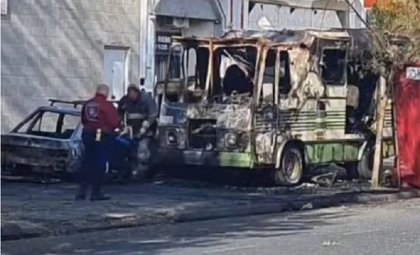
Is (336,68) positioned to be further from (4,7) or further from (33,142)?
(4,7)

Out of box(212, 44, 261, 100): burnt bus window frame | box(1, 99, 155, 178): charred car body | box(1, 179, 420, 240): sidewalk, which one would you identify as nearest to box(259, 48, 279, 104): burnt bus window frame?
box(212, 44, 261, 100): burnt bus window frame

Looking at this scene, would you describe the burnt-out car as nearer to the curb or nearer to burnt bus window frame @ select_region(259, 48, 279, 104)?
burnt bus window frame @ select_region(259, 48, 279, 104)

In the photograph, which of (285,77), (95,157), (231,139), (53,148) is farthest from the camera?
(285,77)

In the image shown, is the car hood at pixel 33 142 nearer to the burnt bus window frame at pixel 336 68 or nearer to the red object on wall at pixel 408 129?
the burnt bus window frame at pixel 336 68

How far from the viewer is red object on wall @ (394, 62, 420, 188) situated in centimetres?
2614

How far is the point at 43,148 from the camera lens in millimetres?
24547

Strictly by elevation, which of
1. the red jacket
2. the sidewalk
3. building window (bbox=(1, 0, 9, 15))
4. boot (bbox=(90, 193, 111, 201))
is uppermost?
building window (bbox=(1, 0, 9, 15))

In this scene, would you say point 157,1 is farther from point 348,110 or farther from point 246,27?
point 348,110

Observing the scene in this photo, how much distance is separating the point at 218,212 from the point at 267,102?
4.40 metres

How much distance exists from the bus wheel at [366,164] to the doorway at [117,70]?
6305mm

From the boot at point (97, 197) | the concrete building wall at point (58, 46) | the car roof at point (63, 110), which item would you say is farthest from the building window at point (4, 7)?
the boot at point (97, 197)

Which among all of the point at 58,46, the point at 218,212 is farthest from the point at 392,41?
the point at 58,46

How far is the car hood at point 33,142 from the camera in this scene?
24500 mm

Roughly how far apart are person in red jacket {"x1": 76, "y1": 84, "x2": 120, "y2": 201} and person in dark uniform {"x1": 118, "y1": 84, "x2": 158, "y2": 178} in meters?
3.91
